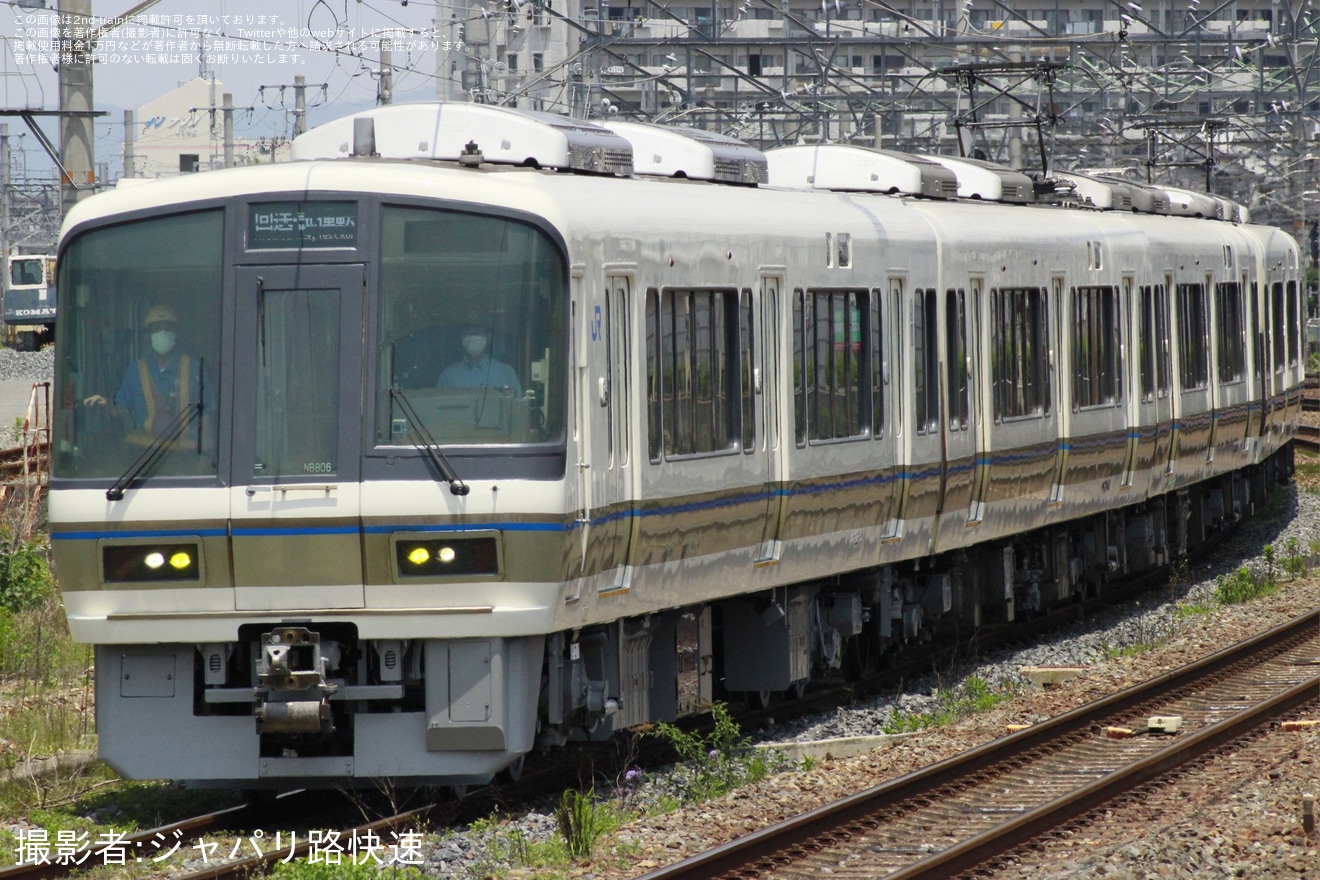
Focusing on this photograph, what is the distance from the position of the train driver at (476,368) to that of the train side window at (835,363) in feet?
10.6

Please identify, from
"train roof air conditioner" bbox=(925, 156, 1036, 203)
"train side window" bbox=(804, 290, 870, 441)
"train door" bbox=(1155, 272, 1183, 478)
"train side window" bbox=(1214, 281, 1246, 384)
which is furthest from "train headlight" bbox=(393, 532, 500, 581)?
"train side window" bbox=(1214, 281, 1246, 384)

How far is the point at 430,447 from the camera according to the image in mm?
8633

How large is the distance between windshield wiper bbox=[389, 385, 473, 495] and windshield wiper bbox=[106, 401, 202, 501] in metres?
0.84

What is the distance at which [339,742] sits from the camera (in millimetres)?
8992

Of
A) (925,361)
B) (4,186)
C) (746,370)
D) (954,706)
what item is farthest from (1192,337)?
(4,186)

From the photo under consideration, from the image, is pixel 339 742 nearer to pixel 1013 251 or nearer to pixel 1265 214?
pixel 1013 251

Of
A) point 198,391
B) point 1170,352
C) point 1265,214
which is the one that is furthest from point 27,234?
point 198,391

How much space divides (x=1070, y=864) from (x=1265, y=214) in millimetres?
65637

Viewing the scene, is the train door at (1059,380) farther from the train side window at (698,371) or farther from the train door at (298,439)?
the train door at (298,439)

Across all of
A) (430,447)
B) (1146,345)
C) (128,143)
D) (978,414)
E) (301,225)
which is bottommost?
(430,447)

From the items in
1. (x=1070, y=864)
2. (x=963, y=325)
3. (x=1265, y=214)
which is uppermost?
(x=1265, y=214)

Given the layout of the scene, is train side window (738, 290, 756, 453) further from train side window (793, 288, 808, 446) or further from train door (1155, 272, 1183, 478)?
train door (1155, 272, 1183, 478)

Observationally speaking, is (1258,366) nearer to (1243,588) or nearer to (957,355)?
(1243,588)

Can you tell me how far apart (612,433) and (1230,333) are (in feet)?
43.7
